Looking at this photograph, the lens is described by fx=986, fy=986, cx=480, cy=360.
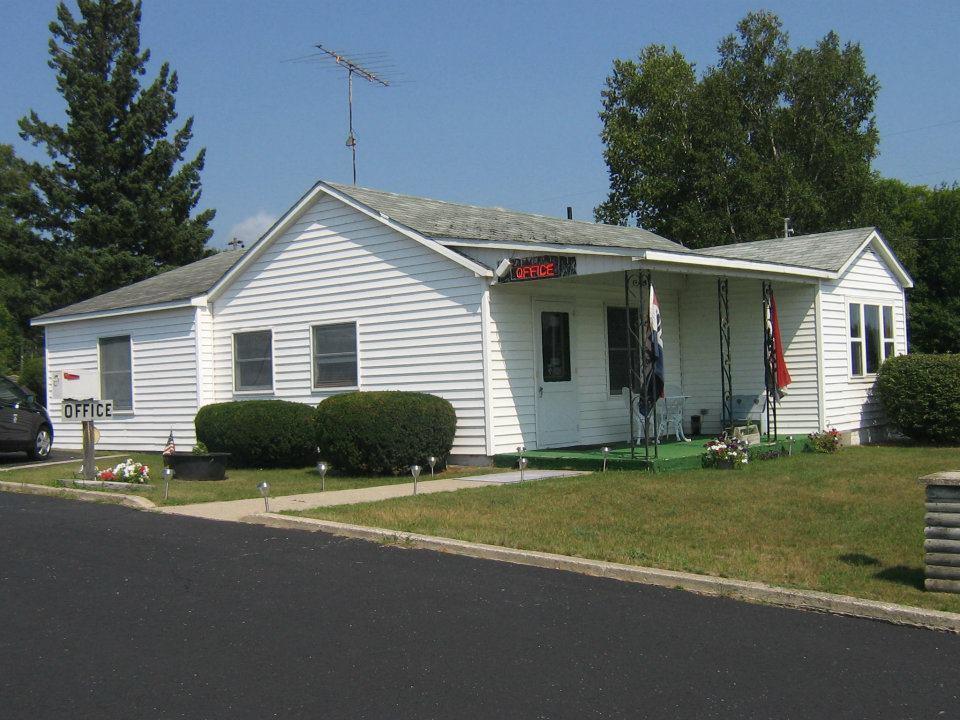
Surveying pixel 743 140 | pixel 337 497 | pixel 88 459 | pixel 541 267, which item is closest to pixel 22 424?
pixel 88 459

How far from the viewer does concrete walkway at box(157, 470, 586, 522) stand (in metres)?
11.0

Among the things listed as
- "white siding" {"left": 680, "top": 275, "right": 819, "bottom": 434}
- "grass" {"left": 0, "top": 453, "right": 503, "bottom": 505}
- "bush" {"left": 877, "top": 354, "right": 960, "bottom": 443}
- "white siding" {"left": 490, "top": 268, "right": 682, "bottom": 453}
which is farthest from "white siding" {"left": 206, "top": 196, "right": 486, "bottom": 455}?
"bush" {"left": 877, "top": 354, "right": 960, "bottom": 443}

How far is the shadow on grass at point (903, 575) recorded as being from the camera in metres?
6.99

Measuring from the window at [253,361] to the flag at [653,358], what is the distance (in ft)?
24.2

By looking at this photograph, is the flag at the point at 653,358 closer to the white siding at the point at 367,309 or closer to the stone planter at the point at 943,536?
the white siding at the point at 367,309

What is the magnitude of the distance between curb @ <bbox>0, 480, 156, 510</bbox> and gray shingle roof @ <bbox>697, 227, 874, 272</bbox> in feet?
32.9

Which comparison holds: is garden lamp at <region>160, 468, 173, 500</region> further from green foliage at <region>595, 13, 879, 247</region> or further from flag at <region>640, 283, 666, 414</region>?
green foliage at <region>595, 13, 879, 247</region>

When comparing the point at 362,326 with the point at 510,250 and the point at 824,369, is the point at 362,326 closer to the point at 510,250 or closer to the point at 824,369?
the point at 510,250

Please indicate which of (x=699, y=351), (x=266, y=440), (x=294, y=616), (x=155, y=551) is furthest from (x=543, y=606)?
(x=699, y=351)

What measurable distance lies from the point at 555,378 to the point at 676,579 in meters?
8.53

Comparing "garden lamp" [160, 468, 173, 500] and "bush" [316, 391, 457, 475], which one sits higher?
"bush" [316, 391, 457, 475]

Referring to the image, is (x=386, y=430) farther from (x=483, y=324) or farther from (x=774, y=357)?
(x=774, y=357)

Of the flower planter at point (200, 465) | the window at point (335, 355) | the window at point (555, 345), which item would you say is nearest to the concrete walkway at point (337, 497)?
the window at point (555, 345)

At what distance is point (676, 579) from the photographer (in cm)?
728
